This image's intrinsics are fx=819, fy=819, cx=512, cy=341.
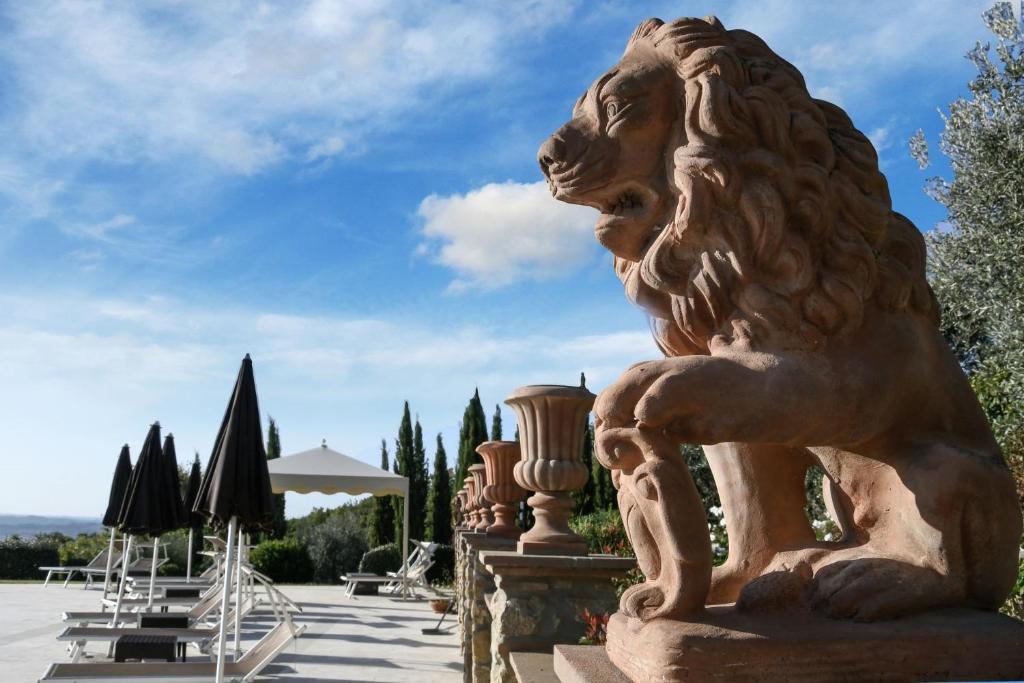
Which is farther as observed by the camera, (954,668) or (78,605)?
(78,605)

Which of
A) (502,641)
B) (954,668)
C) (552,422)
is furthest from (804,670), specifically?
(552,422)

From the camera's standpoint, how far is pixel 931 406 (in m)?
1.66

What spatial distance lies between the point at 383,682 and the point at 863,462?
22.4 feet

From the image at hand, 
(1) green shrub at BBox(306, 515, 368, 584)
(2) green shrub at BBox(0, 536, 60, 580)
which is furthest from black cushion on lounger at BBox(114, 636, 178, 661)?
(2) green shrub at BBox(0, 536, 60, 580)

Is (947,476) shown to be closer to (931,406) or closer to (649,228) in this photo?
(931,406)

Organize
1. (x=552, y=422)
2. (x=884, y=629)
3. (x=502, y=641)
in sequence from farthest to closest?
1. (x=552, y=422)
2. (x=502, y=641)
3. (x=884, y=629)

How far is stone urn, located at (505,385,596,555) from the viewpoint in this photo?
4.53 meters

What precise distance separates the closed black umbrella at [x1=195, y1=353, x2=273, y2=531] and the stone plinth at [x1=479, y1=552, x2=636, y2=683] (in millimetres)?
2734

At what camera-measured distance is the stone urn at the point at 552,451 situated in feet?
14.9

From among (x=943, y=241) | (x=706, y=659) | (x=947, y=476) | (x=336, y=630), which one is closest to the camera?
(x=706, y=659)

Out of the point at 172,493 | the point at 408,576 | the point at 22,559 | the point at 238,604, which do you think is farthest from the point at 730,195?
the point at 22,559

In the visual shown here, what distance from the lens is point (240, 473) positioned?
623cm

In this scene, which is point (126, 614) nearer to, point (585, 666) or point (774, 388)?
point (585, 666)

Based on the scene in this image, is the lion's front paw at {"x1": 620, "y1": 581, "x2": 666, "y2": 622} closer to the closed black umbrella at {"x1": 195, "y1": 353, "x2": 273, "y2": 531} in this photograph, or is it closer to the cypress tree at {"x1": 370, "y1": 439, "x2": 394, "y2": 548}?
the closed black umbrella at {"x1": 195, "y1": 353, "x2": 273, "y2": 531}
